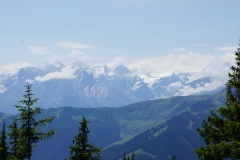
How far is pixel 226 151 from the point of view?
20.8 metres

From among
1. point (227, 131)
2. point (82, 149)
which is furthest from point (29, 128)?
point (227, 131)

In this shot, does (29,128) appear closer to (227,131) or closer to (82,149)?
(82,149)

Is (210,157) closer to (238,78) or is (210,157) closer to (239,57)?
(238,78)

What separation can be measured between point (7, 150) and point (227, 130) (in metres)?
33.2

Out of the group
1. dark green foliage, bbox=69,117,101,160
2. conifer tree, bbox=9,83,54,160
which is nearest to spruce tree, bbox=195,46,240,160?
dark green foliage, bbox=69,117,101,160

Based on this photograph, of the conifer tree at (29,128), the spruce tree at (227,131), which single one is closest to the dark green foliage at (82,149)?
the conifer tree at (29,128)

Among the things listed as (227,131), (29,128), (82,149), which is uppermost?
(29,128)

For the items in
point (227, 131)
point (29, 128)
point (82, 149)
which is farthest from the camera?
point (29, 128)

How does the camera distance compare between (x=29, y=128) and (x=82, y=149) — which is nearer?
(x=82, y=149)

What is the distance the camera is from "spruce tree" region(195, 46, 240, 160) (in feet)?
67.5

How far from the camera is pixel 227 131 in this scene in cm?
2177

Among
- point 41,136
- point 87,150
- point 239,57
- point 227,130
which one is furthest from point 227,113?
point 41,136

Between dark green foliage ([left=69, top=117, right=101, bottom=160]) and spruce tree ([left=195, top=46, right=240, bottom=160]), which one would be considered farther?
dark green foliage ([left=69, top=117, right=101, bottom=160])

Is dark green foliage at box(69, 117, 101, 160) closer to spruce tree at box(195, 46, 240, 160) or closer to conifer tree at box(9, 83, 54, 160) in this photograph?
conifer tree at box(9, 83, 54, 160)
